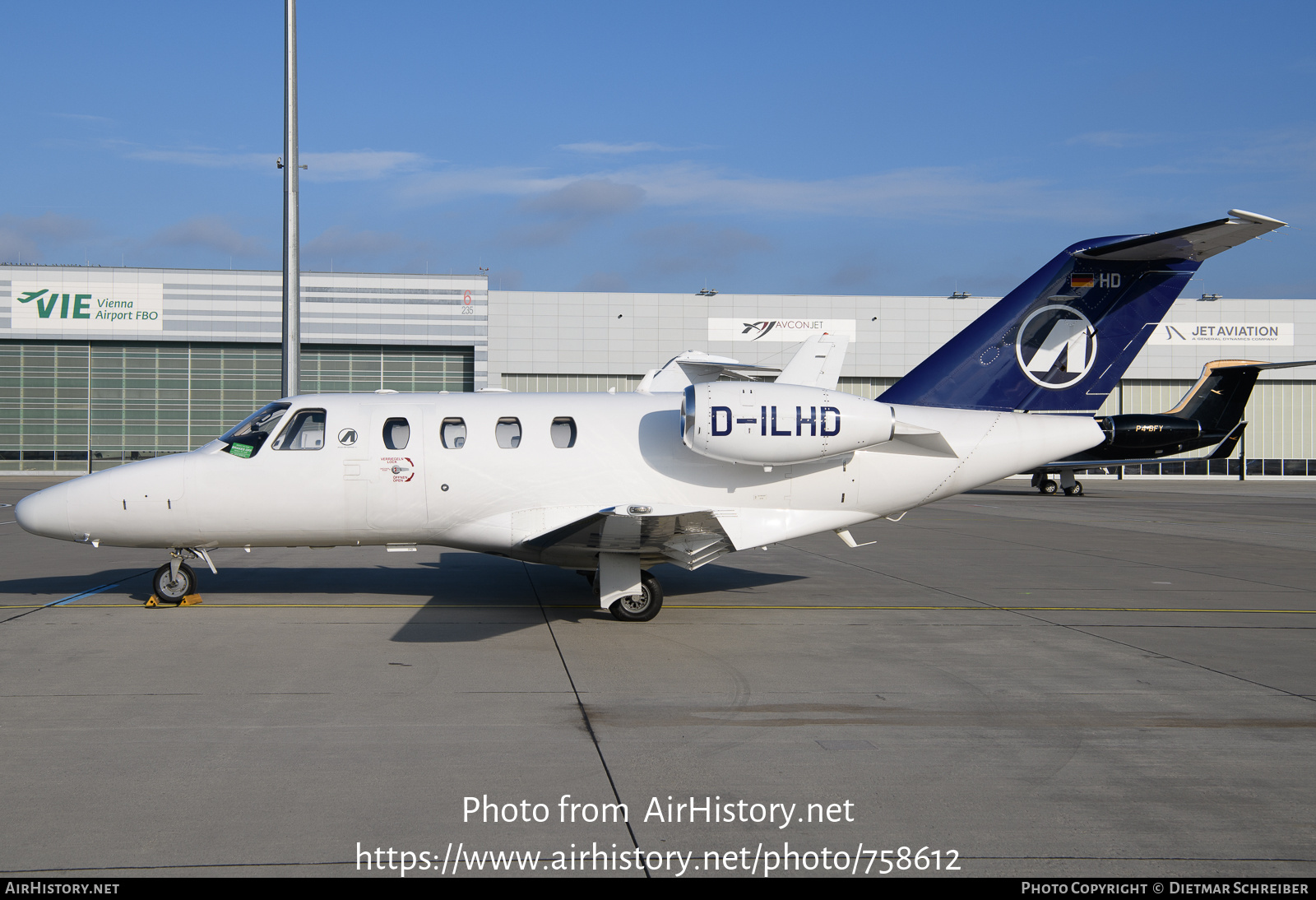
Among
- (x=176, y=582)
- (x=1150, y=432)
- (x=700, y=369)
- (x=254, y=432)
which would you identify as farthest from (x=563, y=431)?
(x=1150, y=432)

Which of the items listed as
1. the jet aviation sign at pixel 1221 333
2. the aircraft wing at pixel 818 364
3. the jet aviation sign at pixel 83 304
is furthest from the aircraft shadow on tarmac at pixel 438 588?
the jet aviation sign at pixel 1221 333

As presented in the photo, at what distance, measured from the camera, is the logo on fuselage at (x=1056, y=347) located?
11445 millimetres

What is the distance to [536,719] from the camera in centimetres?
673

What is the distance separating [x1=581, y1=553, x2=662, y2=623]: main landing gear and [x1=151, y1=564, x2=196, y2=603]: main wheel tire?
5270 mm

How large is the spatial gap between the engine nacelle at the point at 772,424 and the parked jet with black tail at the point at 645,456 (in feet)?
0.07

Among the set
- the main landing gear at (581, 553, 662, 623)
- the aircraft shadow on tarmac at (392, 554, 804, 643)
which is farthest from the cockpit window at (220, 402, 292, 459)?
the main landing gear at (581, 553, 662, 623)

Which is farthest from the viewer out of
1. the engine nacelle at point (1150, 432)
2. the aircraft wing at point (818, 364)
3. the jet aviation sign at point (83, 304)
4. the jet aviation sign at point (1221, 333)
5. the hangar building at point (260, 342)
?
the jet aviation sign at point (1221, 333)

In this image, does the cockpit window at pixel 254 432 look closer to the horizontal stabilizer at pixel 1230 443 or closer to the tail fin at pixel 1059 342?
the tail fin at pixel 1059 342

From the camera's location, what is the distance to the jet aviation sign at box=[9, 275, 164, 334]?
45.8 metres

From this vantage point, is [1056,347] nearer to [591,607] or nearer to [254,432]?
[591,607]

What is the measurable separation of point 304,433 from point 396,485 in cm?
132

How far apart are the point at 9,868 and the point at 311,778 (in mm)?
1534
